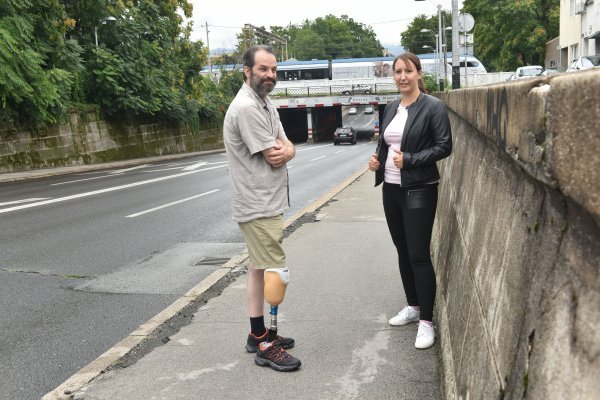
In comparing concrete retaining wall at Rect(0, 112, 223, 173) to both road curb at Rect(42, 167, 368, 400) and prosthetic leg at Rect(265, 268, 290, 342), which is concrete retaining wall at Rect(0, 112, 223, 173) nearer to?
road curb at Rect(42, 167, 368, 400)

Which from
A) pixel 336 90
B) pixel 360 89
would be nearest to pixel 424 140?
pixel 360 89

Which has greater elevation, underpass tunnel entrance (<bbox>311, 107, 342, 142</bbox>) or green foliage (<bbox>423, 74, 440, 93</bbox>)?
green foliage (<bbox>423, 74, 440, 93</bbox>)

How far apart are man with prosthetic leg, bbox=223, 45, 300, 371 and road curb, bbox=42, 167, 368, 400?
1004mm

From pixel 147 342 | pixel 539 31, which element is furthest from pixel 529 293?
pixel 539 31

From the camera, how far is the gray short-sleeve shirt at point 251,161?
373 cm

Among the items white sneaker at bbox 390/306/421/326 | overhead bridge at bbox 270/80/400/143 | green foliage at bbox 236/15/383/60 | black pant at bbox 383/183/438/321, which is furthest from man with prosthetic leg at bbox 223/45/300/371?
green foliage at bbox 236/15/383/60

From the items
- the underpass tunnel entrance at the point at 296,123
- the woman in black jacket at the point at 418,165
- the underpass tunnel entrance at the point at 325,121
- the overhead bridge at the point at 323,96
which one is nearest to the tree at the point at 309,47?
the underpass tunnel entrance at the point at 325,121

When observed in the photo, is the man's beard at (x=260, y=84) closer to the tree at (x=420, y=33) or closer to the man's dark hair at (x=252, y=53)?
the man's dark hair at (x=252, y=53)

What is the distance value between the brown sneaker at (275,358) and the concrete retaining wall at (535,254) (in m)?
1.16

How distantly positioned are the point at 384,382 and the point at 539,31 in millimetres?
54272

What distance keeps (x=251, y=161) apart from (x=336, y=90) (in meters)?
52.2

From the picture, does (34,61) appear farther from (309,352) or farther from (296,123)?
(296,123)

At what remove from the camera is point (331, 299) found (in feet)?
17.6

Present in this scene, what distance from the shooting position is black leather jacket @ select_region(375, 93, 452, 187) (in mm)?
3910
